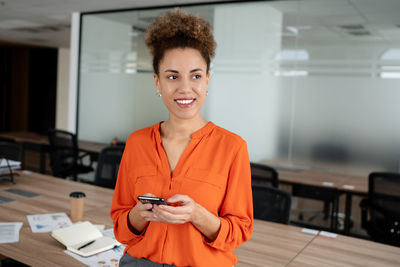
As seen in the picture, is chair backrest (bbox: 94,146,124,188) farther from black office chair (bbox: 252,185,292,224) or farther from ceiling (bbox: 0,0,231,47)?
ceiling (bbox: 0,0,231,47)

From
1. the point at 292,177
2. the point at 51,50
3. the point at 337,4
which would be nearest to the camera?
the point at 292,177

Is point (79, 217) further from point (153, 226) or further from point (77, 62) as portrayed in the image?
point (77, 62)

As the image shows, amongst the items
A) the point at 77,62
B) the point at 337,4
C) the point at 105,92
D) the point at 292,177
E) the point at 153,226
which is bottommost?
the point at 292,177

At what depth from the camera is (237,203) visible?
111 cm

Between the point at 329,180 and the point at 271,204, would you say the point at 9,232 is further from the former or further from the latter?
the point at 329,180

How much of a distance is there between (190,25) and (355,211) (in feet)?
13.9

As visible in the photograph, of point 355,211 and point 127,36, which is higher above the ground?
point 127,36

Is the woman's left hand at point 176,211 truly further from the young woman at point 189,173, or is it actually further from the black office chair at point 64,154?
the black office chair at point 64,154

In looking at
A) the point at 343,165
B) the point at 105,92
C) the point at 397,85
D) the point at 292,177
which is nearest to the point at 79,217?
the point at 292,177

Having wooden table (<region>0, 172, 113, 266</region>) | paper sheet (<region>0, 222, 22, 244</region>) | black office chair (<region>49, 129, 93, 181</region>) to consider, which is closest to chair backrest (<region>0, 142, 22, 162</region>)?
wooden table (<region>0, 172, 113, 266</region>)

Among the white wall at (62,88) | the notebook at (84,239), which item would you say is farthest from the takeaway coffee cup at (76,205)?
the white wall at (62,88)

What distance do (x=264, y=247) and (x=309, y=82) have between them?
2.95m

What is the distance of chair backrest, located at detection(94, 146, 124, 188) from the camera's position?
3162 millimetres

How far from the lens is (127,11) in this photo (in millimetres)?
5902
